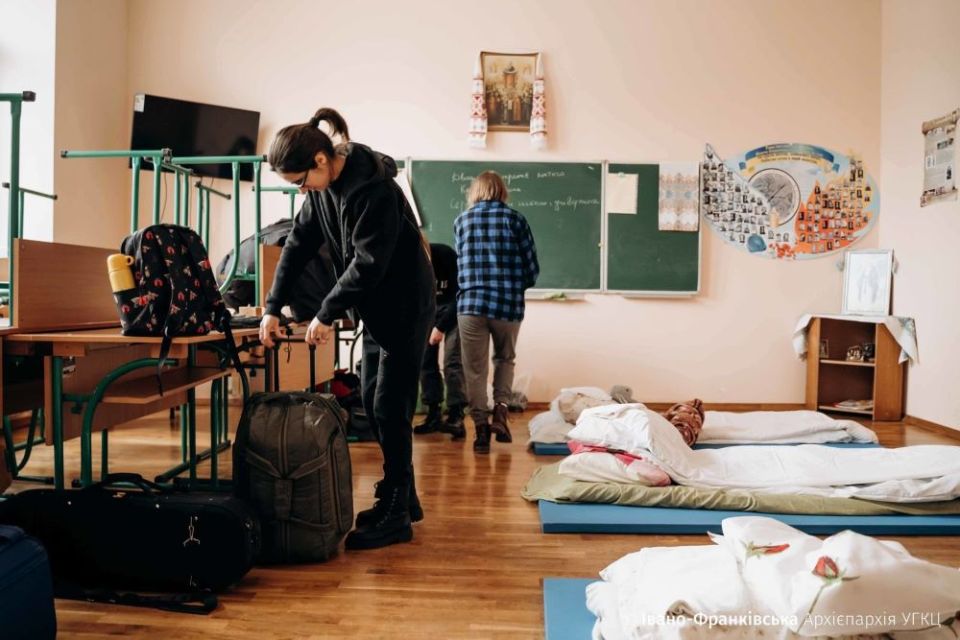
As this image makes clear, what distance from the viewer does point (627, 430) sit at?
8.70 ft

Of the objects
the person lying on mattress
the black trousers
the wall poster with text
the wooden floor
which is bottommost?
the wooden floor

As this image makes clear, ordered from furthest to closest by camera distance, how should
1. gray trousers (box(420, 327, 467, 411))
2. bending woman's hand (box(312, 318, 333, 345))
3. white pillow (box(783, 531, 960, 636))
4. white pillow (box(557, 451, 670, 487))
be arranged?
gray trousers (box(420, 327, 467, 411)), white pillow (box(557, 451, 670, 487)), bending woman's hand (box(312, 318, 333, 345)), white pillow (box(783, 531, 960, 636))

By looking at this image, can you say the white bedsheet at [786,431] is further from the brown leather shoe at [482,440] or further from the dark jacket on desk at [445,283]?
the dark jacket on desk at [445,283]

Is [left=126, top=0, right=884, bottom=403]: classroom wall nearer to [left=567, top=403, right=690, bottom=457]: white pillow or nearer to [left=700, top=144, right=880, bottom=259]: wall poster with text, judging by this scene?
[left=700, top=144, right=880, bottom=259]: wall poster with text

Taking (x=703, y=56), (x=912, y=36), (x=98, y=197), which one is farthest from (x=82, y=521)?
(x=912, y=36)

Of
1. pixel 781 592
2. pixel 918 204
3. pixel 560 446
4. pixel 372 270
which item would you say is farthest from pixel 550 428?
pixel 918 204

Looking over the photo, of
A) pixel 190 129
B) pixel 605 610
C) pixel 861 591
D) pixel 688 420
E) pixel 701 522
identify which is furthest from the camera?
pixel 190 129

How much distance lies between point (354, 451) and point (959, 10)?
14.3 feet

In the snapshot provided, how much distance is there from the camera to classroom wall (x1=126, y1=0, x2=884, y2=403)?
4785mm

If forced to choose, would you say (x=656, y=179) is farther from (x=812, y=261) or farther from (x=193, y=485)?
(x=193, y=485)

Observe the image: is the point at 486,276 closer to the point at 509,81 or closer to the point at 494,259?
the point at 494,259

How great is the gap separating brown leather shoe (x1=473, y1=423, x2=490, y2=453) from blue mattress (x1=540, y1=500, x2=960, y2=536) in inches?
42.1

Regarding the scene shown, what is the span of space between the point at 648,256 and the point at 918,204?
1.77 metres

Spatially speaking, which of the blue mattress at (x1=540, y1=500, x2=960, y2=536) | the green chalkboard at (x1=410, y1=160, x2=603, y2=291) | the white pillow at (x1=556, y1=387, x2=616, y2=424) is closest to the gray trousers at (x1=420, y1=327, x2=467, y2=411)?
the white pillow at (x1=556, y1=387, x2=616, y2=424)
